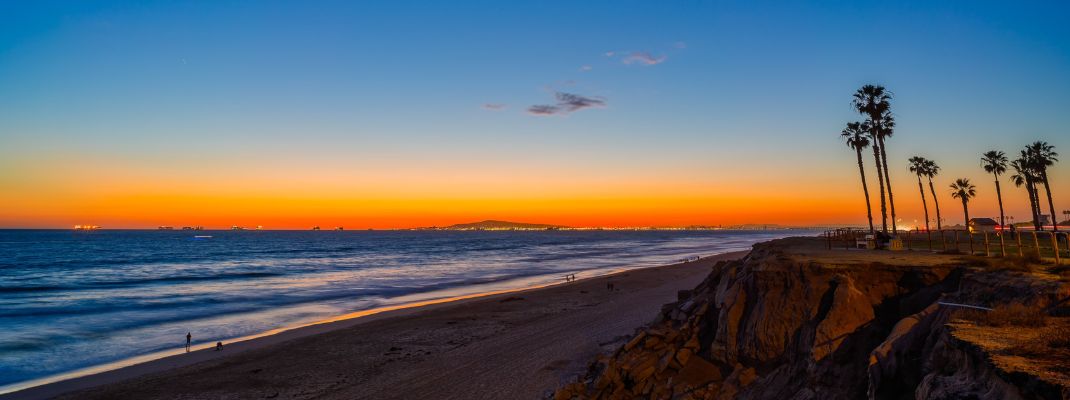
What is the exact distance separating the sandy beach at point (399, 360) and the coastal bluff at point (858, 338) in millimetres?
3487

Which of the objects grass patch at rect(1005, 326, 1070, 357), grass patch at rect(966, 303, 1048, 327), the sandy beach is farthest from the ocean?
grass patch at rect(966, 303, 1048, 327)

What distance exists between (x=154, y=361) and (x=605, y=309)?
18111 millimetres

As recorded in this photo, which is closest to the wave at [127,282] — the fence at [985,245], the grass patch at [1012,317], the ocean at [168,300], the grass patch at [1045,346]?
the ocean at [168,300]

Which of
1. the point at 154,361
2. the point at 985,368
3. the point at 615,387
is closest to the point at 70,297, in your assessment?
the point at 154,361

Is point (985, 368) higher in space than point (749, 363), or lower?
higher

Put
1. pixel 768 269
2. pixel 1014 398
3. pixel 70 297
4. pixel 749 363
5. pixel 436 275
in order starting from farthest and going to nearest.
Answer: pixel 436 275 < pixel 70 297 < pixel 768 269 < pixel 749 363 < pixel 1014 398

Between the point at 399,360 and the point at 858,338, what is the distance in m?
13.6

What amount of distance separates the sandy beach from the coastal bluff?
11.4ft

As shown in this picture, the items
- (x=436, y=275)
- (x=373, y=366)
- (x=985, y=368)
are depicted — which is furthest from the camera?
(x=436, y=275)

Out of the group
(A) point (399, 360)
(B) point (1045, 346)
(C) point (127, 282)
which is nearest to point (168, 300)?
(C) point (127, 282)

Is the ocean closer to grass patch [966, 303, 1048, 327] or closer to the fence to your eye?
the fence

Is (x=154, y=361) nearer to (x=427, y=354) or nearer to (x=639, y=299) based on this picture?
(x=427, y=354)

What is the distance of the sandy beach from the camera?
14641 millimetres

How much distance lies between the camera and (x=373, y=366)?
17.1m
